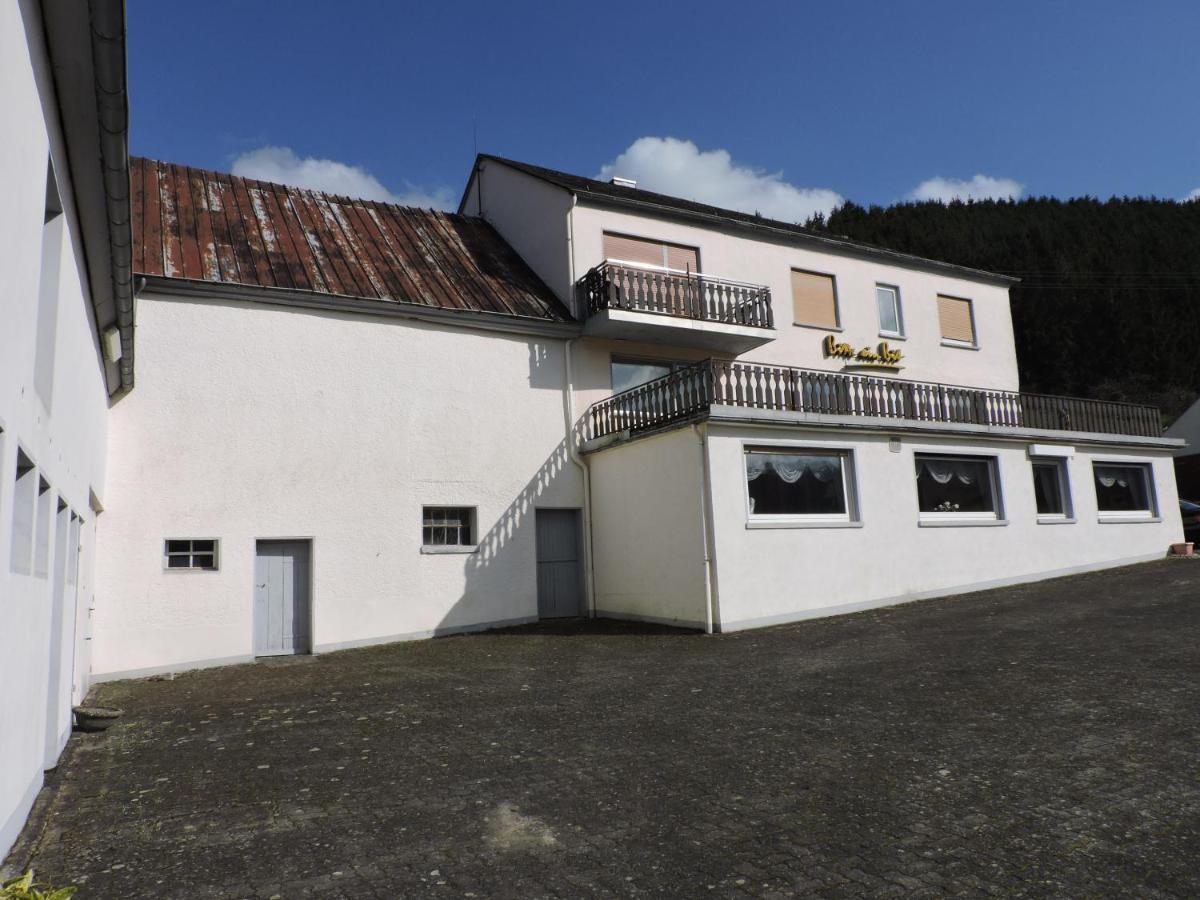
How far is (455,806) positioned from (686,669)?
4.82 meters

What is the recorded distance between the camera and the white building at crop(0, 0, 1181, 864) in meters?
11.5

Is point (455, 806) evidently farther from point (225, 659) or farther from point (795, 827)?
point (225, 659)

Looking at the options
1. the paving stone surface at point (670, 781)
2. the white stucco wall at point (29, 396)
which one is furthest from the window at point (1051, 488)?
the white stucco wall at point (29, 396)

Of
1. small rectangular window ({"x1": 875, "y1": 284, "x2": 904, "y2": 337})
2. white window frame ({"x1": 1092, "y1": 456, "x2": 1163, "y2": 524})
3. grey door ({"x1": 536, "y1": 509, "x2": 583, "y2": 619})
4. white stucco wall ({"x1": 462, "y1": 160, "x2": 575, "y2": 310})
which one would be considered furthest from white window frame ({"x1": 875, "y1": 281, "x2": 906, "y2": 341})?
grey door ({"x1": 536, "y1": 509, "x2": 583, "y2": 619})

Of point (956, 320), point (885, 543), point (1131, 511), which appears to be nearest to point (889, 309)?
point (956, 320)

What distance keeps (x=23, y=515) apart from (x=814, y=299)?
16644mm

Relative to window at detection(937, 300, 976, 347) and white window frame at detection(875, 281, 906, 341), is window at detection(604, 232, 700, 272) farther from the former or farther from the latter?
window at detection(937, 300, 976, 347)

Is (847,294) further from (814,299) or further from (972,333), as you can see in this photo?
(972,333)

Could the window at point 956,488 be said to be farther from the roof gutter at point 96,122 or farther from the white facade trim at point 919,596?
the roof gutter at point 96,122

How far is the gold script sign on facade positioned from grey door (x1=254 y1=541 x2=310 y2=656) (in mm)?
11882

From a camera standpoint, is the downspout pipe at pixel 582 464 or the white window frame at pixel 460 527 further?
the downspout pipe at pixel 582 464

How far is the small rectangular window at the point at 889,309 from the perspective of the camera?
19562 millimetres

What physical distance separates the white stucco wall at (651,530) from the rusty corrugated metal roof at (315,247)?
338 centimetres

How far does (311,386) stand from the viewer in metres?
12.7
